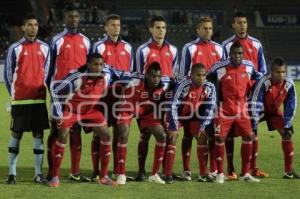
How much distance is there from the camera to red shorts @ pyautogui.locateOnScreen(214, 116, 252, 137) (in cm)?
913

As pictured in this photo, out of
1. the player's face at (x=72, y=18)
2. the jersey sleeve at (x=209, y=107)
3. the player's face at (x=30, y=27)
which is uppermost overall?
the player's face at (x=72, y=18)

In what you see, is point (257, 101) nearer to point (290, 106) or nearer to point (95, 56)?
point (290, 106)

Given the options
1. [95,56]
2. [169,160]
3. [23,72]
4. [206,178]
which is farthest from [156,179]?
[23,72]

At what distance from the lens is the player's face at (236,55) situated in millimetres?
9125

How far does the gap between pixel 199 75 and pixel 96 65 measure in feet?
4.08

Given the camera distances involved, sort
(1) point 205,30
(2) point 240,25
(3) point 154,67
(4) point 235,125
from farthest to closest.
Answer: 1. (2) point 240,25
2. (1) point 205,30
3. (4) point 235,125
4. (3) point 154,67

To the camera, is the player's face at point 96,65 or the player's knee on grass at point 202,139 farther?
the player's knee on grass at point 202,139

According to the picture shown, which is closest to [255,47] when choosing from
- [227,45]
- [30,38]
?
[227,45]

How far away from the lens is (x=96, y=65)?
28.5 feet

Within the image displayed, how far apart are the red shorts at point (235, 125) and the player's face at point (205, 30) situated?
121 cm

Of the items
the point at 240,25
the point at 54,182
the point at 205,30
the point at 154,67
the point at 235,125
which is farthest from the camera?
the point at 240,25

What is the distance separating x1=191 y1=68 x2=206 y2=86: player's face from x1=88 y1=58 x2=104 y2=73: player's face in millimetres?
1121

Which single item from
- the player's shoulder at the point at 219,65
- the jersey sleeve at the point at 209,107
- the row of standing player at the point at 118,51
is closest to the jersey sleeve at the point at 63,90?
the row of standing player at the point at 118,51

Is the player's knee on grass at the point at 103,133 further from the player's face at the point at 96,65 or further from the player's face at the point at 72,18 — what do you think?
the player's face at the point at 72,18
